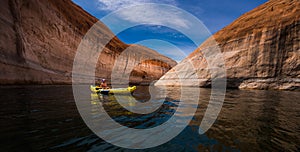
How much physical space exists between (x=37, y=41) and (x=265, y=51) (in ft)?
110

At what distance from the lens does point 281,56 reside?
19.1 meters

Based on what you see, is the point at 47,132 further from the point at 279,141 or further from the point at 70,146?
the point at 279,141

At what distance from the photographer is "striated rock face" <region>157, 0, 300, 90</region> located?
18.5m

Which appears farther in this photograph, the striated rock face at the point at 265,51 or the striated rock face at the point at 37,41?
the striated rock face at the point at 265,51

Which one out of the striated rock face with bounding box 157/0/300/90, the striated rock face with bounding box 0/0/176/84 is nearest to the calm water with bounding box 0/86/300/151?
the striated rock face with bounding box 0/0/176/84

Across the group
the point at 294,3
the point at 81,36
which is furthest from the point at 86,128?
the point at 81,36

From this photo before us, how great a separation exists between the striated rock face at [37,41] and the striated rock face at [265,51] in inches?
933

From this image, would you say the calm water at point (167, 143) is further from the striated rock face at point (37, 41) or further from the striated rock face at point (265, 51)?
the striated rock face at point (265, 51)

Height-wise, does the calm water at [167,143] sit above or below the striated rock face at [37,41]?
below

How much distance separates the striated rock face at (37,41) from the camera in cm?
1588

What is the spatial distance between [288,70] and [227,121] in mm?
20343

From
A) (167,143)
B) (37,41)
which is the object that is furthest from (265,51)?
(37,41)

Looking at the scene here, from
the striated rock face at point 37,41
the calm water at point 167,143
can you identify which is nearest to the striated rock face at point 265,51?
the calm water at point 167,143

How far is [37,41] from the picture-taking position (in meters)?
21.6
